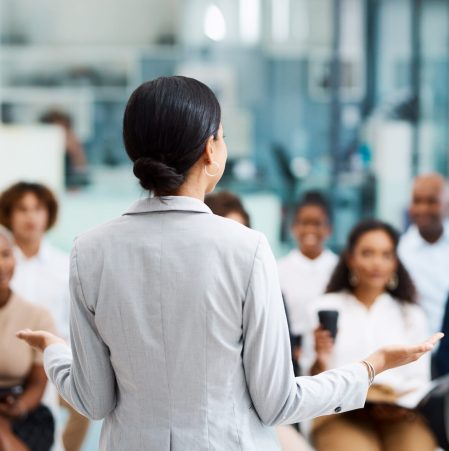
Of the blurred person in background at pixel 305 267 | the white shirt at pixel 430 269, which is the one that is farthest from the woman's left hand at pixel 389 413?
the white shirt at pixel 430 269

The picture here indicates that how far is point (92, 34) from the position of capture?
4664 mm

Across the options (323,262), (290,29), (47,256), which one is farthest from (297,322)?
(290,29)

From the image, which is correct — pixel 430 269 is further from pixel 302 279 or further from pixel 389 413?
pixel 389 413

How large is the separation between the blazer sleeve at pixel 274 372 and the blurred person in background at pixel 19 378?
1.84 m

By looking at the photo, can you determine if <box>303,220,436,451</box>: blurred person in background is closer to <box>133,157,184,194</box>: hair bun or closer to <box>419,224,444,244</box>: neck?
<box>419,224,444,244</box>: neck

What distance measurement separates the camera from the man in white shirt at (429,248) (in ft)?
13.4

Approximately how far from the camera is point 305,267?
161 inches

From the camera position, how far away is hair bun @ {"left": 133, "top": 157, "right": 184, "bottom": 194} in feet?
4.42

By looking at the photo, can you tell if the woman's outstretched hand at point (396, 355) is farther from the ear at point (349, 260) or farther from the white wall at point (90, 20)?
the white wall at point (90, 20)

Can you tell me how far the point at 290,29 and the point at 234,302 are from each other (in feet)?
12.4

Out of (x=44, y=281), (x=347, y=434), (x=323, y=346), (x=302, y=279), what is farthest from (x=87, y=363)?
(x=302, y=279)

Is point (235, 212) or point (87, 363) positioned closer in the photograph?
point (87, 363)

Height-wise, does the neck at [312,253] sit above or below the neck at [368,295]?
above

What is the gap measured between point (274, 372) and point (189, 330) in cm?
14
